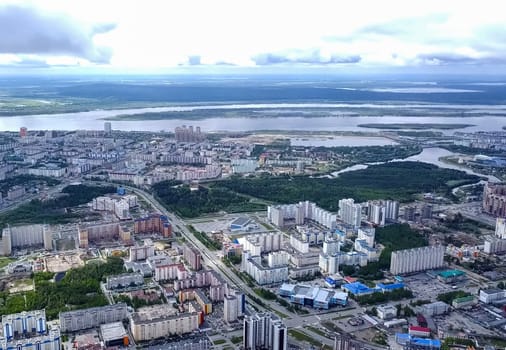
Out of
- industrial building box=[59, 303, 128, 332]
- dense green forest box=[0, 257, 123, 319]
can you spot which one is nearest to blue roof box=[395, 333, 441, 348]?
industrial building box=[59, 303, 128, 332]

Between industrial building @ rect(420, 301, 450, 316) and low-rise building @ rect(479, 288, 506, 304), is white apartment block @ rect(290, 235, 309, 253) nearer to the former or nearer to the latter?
industrial building @ rect(420, 301, 450, 316)

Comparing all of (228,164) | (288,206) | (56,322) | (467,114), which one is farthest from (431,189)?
(467,114)

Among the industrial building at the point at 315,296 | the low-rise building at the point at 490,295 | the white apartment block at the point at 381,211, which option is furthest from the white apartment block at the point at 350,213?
the low-rise building at the point at 490,295

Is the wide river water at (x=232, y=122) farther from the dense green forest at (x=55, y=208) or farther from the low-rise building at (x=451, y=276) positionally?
the low-rise building at (x=451, y=276)

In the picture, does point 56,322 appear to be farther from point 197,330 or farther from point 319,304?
point 319,304

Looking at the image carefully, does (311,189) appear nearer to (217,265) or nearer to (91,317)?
(217,265)

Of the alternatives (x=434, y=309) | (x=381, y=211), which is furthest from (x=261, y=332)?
(x=381, y=211)
